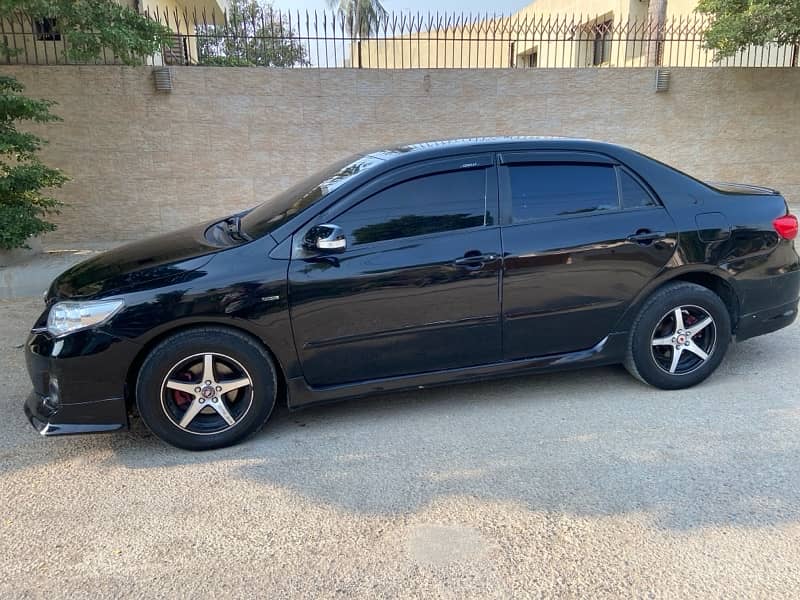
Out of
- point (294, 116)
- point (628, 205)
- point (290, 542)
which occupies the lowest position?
point (290, 542)

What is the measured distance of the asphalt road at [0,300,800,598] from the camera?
2.50 metres

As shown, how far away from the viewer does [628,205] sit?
3984 mm

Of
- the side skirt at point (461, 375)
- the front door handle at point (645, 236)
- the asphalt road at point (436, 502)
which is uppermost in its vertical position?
the front door handle at point (645, 236)

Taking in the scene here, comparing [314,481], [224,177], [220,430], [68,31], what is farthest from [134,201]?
[314,481]

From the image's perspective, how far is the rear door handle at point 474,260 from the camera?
3627 millimetres

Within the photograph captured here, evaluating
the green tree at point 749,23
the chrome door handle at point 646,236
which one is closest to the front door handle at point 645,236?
the chrome door handle at point 646,236

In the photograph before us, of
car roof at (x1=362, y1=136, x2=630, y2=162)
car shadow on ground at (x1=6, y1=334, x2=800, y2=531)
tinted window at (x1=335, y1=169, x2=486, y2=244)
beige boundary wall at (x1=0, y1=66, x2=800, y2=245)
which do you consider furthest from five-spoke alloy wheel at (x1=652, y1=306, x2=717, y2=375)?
beige boundary wall at (x1=0, y1=66, x2=800, y2=245)

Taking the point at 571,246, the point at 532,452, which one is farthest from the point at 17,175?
the point at 532,452

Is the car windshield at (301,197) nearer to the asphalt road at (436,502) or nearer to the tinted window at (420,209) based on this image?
the tinted window at (420,209)

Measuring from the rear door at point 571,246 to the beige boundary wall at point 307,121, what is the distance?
6.22 metres

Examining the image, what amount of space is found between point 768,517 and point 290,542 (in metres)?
2.17

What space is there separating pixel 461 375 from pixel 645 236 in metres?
1.48

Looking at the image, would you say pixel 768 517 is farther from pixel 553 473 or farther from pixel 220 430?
pixel 220 430

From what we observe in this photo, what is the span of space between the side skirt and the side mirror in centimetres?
Result: 77
